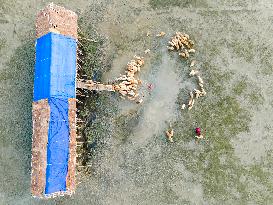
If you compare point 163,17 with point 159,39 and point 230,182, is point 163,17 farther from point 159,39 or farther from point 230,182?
point 230,182

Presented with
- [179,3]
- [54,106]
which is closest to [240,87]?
[179,3]

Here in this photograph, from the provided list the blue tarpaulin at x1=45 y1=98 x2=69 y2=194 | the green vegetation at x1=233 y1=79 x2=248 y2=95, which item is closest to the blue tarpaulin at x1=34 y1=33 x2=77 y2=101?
the blue tarpaulin at x1=45 y1=98 x2=69 y2=194

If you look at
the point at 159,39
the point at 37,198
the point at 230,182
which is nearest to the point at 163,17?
the point at 159,39

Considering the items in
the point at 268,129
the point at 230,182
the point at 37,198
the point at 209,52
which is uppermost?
the point at 209,52

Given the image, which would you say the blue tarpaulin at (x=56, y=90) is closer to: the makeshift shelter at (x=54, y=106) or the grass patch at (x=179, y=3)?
the makeshift shelter at (x=54, y=106)

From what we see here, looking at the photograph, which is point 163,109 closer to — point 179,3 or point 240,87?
point 240,87

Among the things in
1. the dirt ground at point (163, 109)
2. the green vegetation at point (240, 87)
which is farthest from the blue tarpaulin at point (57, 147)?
the green vegetation at point (240, 87)
